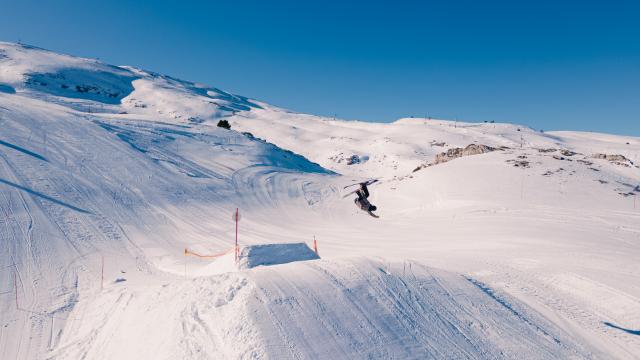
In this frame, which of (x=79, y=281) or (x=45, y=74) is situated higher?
(x=45, y=74)

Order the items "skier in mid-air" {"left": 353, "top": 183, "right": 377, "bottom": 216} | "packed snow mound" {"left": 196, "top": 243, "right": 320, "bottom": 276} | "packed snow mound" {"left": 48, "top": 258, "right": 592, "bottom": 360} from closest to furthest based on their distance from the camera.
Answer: "packed snow mound" {"left": 48, "top": 258, "right": 592, "bottom": 360}, "packed snow mound" {"left": 196, "top": 243, "right": 320, "bottom": 276}, "skier in mid-air" {"left": 353, "top": 183, "right": 377, "bottom": 216}

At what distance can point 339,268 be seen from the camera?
9.31m

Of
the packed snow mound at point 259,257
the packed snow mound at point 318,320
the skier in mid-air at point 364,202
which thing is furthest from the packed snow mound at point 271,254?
the skier in mid-air at point 364,202

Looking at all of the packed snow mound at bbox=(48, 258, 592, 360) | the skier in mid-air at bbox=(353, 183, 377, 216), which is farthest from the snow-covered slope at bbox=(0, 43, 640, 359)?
the skier in mid-air at bbox=(353, 183, 377, 216)

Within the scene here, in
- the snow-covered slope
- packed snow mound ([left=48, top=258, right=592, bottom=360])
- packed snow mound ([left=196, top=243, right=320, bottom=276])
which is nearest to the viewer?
packed snow mound ([left=48, top=258, right=592, bottom=360])

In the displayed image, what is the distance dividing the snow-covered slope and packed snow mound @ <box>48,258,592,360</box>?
0.04 m

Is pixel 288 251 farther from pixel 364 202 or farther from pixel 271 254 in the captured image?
pixel 364 202

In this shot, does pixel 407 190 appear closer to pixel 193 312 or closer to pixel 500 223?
pixel 500 223

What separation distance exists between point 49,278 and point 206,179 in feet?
51.2

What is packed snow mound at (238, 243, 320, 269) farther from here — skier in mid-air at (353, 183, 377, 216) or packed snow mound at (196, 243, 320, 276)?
skier in mid-air at (353, 183, 377, 216)

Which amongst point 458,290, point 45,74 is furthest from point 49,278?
point 45,74

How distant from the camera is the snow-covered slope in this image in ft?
24.8

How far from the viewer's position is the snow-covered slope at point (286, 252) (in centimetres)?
756

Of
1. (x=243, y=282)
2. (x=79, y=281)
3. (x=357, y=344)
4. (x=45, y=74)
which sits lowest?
(x=79, y=281)
